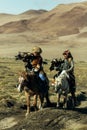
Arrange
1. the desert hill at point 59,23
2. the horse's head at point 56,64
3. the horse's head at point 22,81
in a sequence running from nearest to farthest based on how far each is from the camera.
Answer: the horse's head at point 22,81, the horse's head at point 56,64, the desert hill at point 59,23

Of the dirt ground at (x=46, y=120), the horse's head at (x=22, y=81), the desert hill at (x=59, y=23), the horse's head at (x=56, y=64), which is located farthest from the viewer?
the desert hill at (x=59, y=23)

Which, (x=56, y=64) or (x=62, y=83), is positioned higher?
(x=56, y=64)

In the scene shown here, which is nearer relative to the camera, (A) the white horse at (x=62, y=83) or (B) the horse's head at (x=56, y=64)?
(A) the white horse at (x=62, y=83)

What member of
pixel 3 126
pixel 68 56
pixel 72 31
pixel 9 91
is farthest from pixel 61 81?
pixel 72 31

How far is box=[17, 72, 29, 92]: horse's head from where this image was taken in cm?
1800

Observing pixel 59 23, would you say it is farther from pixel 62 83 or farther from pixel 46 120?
pixel 46 120

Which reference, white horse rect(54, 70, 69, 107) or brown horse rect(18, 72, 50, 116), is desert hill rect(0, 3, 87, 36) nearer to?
white horse rect(54, 70, 69, 107)

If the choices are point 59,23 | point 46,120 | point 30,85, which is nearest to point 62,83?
point 30,85

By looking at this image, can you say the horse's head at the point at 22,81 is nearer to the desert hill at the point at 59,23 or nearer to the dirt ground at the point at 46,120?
the dirt ground at the point at 46,120

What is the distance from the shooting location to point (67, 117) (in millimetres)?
17984

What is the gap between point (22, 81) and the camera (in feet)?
59.3

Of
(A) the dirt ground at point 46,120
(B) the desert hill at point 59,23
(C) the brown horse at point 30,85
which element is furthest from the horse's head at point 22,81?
(B) the desert hill at point 59,23

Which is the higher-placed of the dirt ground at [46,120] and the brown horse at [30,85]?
the brown horse at [30,85]

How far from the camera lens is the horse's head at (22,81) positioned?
18.0 metres
